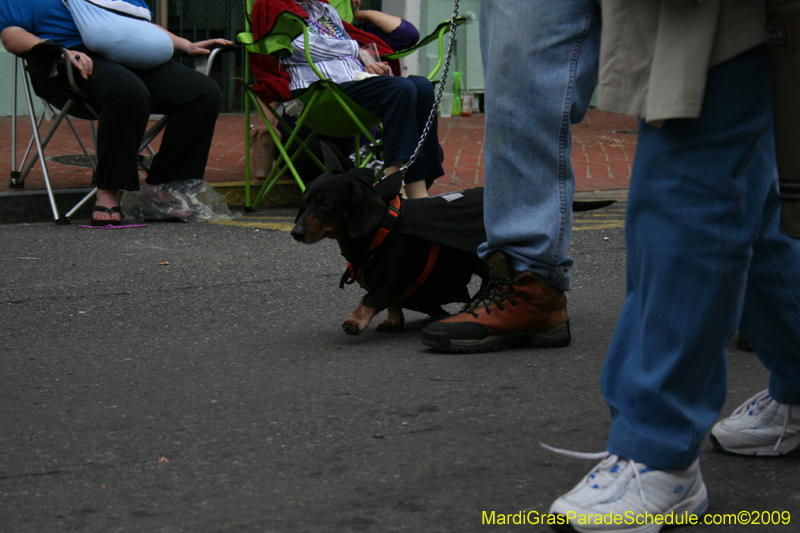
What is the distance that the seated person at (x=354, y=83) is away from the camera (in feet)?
16.4

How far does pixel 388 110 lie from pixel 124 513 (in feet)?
12.2

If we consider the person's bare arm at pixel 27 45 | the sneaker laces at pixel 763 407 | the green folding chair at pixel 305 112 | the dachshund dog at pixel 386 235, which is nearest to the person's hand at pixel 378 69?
the green folding chair at pixel 305 112

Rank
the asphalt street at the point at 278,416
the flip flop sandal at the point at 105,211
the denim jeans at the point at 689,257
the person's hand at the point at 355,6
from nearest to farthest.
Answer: the denim jeans at the point at 689,257 → the asphalt street at the point at 278,416 → the flip flop sandal at the point at 105,211 → the person's hand at the point at 355,6

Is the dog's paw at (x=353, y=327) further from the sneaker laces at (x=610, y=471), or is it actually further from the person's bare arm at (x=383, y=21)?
the person's bare arm at (x=383, y=21)

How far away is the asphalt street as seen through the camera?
1.59m

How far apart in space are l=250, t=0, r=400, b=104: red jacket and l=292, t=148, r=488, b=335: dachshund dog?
2.55m

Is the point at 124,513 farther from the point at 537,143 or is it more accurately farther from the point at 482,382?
the point at 537,143

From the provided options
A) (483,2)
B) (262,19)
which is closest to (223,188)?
(262,19)

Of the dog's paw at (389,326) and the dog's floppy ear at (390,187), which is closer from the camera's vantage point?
the dog's floppy ear at (390,187)

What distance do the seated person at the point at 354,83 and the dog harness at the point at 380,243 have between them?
2149 mm

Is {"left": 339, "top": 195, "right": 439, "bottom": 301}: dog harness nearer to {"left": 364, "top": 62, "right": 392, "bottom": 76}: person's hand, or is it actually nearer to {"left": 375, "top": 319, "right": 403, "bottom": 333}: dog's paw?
{"left": 375, "top": 319, "right": 403, "bottom": 333}: dog's paw

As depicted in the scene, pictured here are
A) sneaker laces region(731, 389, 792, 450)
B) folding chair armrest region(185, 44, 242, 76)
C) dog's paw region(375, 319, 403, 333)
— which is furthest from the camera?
folding chair armrest region(185, 44, 242, 76)

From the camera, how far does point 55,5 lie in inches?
189

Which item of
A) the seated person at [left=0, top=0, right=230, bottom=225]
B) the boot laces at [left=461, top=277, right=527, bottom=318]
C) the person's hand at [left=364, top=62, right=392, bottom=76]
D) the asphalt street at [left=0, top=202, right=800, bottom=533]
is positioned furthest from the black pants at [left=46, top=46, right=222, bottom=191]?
the boot laces at [left=461, top=277, right=527, bottom=318]
